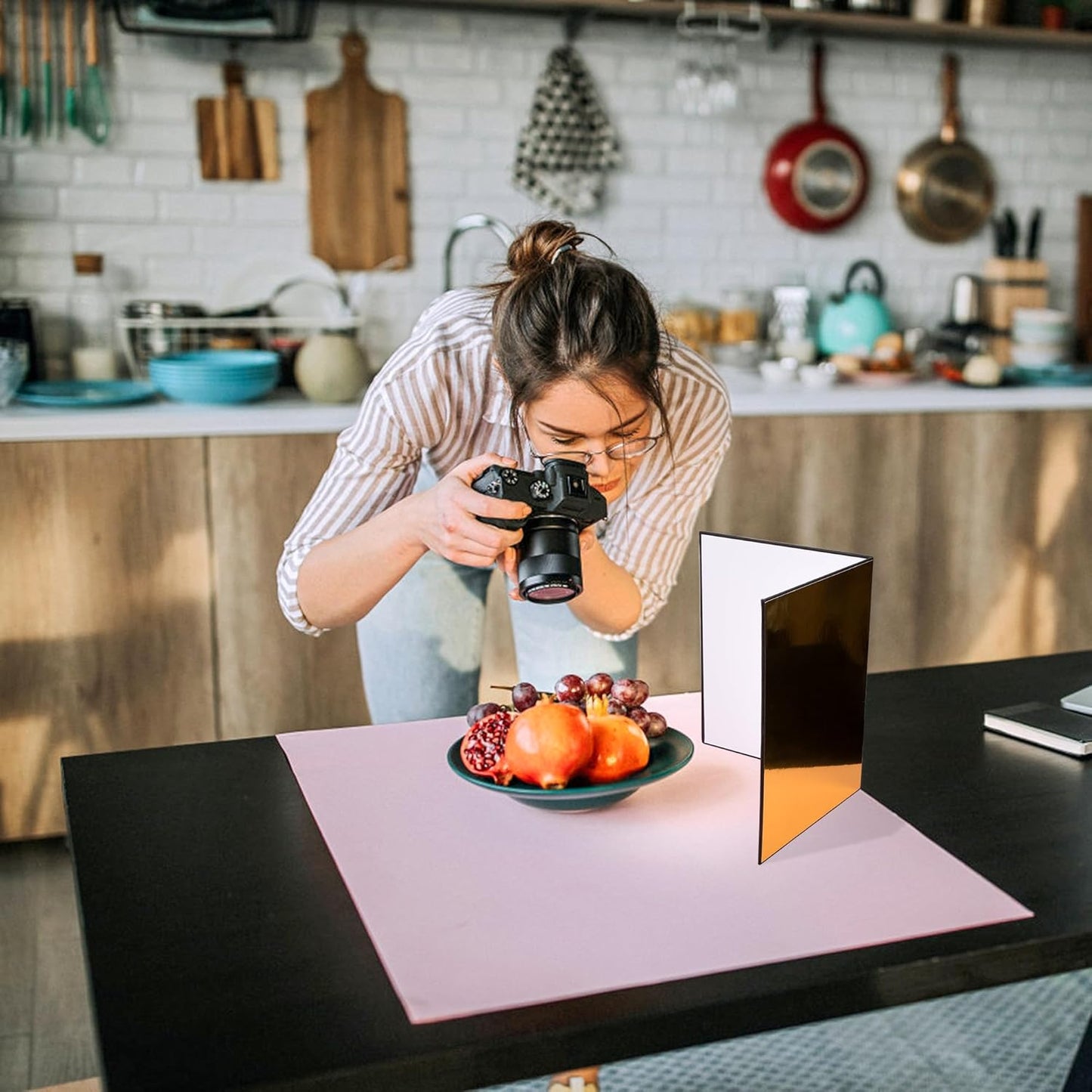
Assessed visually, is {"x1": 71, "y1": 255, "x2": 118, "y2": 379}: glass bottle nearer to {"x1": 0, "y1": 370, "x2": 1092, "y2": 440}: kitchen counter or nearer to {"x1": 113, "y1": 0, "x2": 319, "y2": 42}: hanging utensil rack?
{"x1": 0, "y1": 370, "x2": 1092, "y2": 440}: kitchen counter

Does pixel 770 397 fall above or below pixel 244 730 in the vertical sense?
above

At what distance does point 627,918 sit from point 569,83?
308 centimetres

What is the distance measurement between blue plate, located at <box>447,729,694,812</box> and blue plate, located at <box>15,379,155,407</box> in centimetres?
201

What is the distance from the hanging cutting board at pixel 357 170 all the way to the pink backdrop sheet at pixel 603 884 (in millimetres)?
2458

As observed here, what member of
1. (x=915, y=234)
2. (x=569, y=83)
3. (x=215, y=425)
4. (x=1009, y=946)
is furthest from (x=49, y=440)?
(x=915, y=234)

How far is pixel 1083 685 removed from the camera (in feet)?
5.79

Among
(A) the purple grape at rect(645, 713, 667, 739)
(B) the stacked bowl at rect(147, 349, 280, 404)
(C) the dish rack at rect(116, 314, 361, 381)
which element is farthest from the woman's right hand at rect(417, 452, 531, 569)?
(C) the dish rack at rect(116, 314, 361, 381)

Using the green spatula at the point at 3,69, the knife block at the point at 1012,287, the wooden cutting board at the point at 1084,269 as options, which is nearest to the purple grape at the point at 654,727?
the green spatula at the point at 3,69

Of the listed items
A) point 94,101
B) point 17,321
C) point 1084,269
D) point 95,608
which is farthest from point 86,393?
point 1084,269

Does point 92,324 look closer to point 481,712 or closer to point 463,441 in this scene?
point 463,441

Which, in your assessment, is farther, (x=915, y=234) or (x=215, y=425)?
(x=915, y=234)

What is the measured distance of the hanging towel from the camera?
3.72 meters

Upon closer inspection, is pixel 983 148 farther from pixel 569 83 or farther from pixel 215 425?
pixel 215 425

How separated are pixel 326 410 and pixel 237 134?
92 cm
